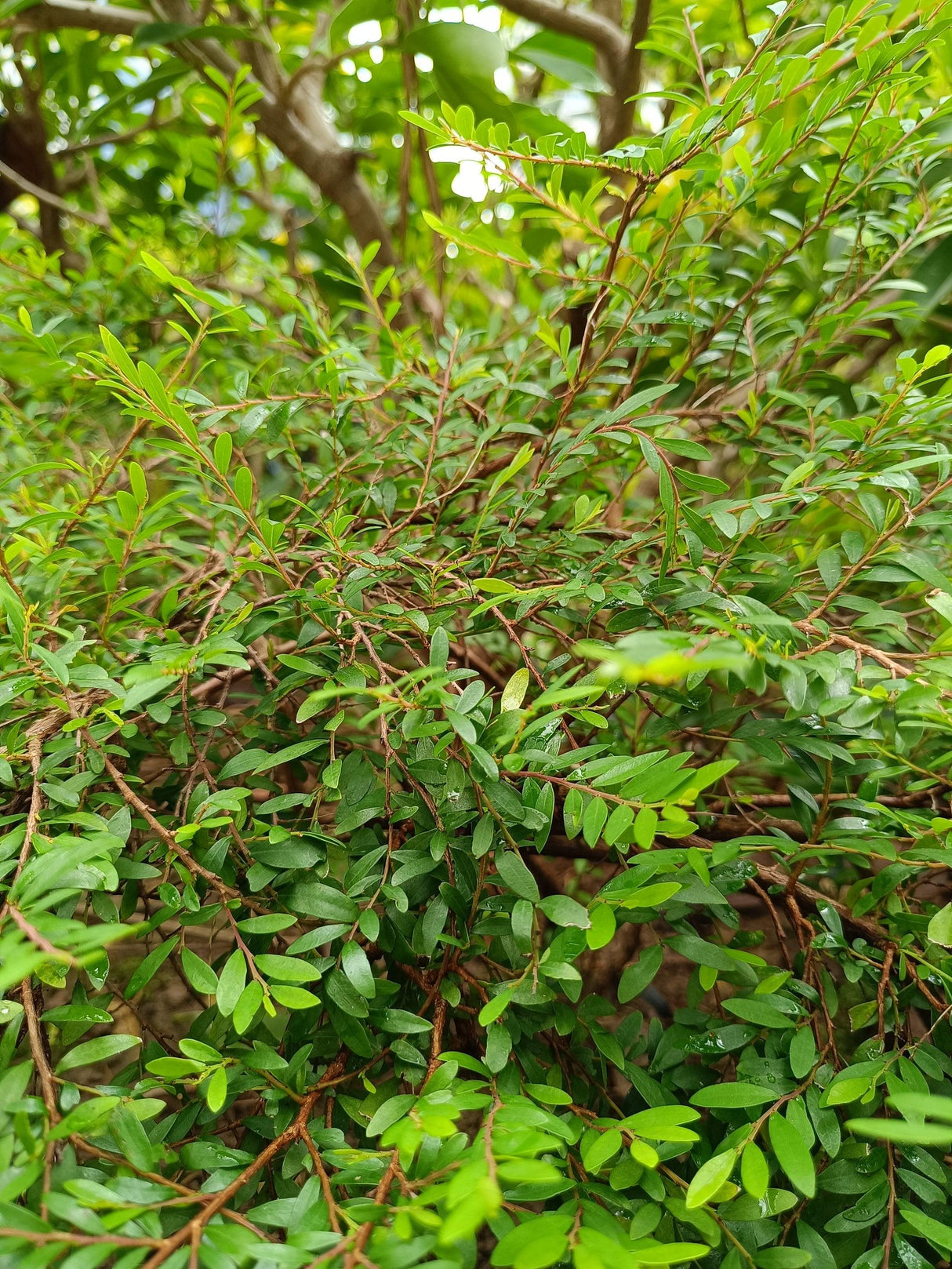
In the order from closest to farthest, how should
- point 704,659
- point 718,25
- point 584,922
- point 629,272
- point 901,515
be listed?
1. point 704,659
2. point 584,922
3. point 901,515
4. point 629,272
5. point 718,25

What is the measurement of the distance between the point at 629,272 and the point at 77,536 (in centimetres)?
69

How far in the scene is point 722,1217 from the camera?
0.48 m

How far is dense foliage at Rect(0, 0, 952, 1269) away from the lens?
1.39ft

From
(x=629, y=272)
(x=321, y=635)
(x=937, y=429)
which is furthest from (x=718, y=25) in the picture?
(x=321, y=635)

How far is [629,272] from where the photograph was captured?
878 mm

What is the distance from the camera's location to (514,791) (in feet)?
1.67

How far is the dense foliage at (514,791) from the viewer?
42cm

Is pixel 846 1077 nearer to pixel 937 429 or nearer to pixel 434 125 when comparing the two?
pixel 937 429

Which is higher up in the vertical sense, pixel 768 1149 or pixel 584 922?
pixel 584 922

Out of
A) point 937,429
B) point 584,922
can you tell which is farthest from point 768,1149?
point 937,429

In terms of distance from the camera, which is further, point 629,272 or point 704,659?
point 629,272

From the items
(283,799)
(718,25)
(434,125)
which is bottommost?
(283,799)

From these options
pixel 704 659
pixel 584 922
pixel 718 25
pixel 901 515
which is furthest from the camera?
pixel 718 25

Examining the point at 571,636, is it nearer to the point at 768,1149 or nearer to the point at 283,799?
the point at 283,799
